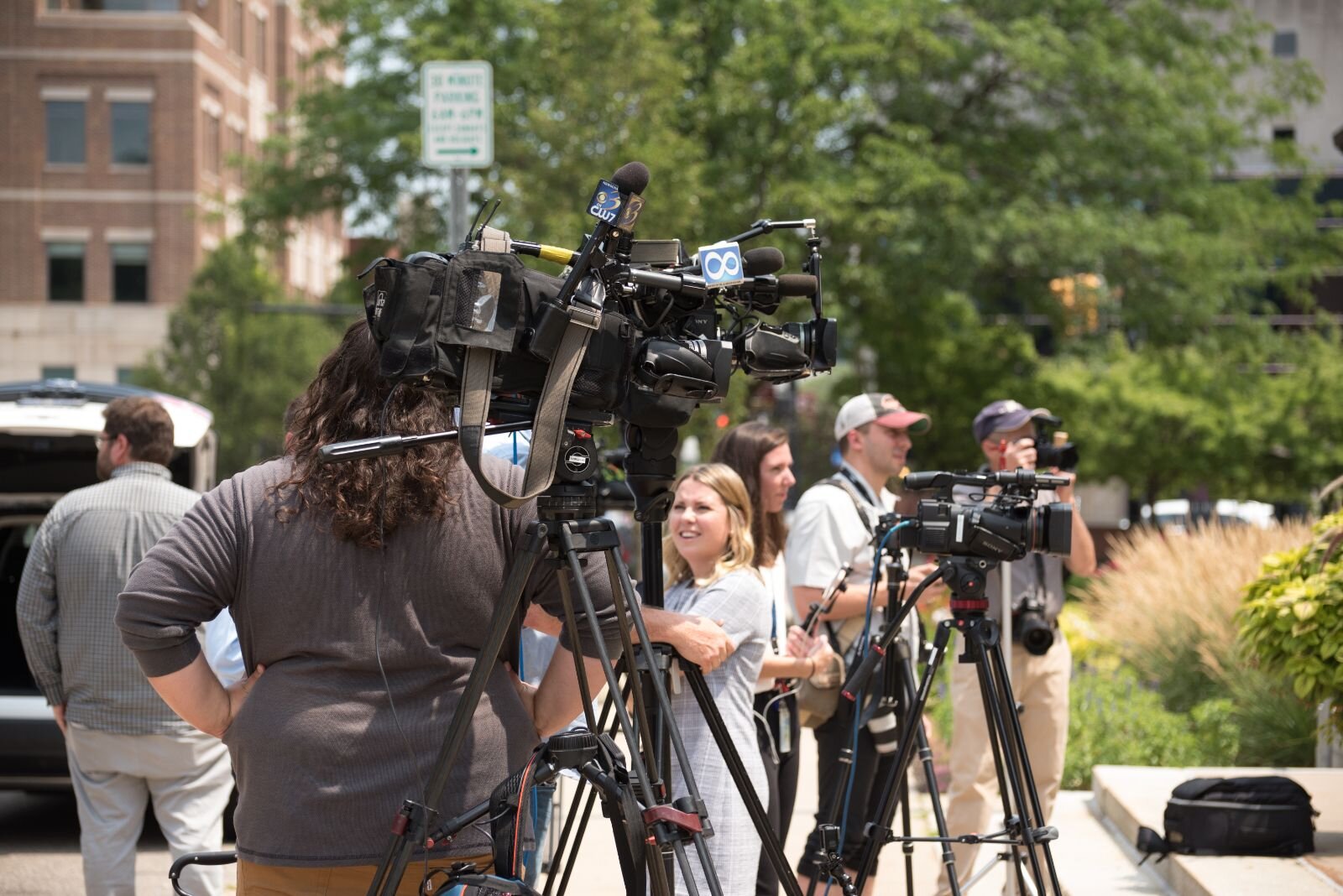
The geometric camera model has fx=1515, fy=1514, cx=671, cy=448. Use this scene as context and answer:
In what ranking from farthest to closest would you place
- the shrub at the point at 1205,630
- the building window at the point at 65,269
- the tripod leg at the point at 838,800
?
1. the building window at the point at 65,269
2. the shrub at the point at 1205,630
3. the tripod leg at the point at 838,800

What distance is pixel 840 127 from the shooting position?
22.0m

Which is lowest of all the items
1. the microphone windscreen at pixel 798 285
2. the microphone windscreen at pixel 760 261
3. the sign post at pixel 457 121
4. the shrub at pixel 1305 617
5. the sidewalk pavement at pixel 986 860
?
the sidewalk pavement at pixel 986 860

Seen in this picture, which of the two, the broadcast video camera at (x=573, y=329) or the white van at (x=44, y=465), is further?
the white van at (x=44, y=465)

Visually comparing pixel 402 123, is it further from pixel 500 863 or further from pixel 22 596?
Answer: pixel 500 863

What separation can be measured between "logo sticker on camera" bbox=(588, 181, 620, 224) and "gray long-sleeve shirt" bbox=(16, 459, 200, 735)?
3556 millimetres

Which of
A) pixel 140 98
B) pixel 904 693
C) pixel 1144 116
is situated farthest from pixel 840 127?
pixel 140 98

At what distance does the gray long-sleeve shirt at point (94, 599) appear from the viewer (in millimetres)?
5727

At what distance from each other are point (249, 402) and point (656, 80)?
22.4 m

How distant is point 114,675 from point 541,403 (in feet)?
11.8

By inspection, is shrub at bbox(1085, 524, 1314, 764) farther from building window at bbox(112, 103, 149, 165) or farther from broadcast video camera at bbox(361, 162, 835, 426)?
building window at bbox(112, 103, 149, 165)

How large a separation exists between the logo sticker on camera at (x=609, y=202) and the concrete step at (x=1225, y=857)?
13.4ft

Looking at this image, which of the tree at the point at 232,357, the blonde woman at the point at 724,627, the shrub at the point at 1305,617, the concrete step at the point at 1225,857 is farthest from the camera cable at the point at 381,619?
the tree at the point at 232,357

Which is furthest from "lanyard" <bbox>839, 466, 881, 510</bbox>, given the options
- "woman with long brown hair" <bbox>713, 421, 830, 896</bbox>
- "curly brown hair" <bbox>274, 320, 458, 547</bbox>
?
"curly brown hair" <bbox>274, 320, 458, 547</bbox>

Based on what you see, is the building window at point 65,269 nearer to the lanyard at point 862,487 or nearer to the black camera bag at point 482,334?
the lanyard at point 862,487
